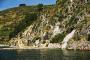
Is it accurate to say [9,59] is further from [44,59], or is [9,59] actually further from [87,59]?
[87,59]

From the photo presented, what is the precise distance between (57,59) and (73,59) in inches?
234

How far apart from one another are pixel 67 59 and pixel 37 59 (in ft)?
44.9

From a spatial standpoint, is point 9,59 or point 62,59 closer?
point 62,59

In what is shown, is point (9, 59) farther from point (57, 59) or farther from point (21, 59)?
point (57, 59)

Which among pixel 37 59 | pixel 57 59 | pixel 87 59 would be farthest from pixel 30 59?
pixel 87 59

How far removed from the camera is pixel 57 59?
12862 centimetres

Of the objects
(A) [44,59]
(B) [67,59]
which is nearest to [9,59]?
(A) [44,59]

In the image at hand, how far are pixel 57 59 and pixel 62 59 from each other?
7.10 ft

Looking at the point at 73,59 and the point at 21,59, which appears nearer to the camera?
the point at 73,59

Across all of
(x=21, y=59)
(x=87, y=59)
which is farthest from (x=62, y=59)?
(x=21, y=59)

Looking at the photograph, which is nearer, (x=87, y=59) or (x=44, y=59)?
Result: (x=87, y=59)

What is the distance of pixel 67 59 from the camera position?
126312 millimetres

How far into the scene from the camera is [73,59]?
127m

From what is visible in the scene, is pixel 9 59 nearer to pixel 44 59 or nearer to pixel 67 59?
pixel 44 59
